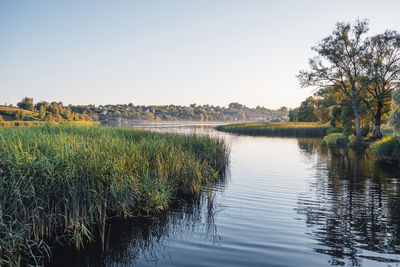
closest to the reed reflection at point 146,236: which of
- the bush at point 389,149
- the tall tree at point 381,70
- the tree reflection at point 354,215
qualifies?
the tree reflection at point 354,215

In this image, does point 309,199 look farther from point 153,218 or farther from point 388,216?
point 153,218

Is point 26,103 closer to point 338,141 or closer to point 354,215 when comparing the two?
point 338,141

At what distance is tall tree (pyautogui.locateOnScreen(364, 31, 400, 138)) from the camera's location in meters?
32.3

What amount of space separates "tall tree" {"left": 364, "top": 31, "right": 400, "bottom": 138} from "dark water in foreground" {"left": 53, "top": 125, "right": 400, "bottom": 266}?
23.5m

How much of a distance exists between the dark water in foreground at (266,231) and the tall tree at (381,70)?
2354 cm

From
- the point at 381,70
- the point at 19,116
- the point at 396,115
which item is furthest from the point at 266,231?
the point at 19,116

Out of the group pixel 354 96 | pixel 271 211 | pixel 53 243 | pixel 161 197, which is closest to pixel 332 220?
pixel 271 211

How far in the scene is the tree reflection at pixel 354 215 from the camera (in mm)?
6488

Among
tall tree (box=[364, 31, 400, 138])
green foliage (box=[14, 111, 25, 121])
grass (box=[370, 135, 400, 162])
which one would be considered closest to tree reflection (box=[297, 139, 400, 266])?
grass (box=[370, 135, 400, 162])

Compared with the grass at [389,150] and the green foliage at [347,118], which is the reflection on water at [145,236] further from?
the green foliage at [347,118]

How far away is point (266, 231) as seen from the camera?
305 inches

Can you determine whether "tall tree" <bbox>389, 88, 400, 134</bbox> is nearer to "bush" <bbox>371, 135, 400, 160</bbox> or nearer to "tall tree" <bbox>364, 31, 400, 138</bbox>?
"bush" <bbox>371, 135, 400, 160</bbox>

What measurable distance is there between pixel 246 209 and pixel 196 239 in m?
3.16

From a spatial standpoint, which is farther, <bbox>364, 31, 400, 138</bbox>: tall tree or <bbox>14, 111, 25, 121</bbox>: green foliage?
<bbox>14, 111, 25, 121</bbox>: green foliage
